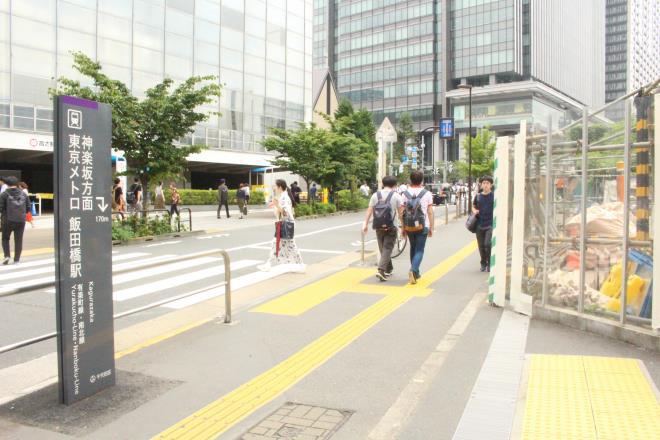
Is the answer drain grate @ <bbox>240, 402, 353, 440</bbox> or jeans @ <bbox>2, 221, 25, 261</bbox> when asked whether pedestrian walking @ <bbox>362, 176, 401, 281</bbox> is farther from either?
jeans @ <bbox>2, 221, 25, 261</bbox>

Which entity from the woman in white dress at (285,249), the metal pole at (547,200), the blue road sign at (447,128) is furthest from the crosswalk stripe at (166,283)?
the blue road sign at (447,128)

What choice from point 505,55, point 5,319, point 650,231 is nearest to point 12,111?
point 5,319

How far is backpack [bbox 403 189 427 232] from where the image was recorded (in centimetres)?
888

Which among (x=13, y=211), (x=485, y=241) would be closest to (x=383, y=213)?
(x=485, y=241)

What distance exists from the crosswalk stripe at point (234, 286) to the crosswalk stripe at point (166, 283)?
0.66 meters

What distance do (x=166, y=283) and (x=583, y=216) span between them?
255 inches

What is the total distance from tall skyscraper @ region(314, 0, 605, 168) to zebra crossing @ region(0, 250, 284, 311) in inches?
2743

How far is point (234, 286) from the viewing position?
9375mm

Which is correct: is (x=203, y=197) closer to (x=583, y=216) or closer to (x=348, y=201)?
(x=348, y=201)

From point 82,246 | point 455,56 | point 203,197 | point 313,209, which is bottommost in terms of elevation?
point 82,246

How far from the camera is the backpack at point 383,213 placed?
916 centimetres

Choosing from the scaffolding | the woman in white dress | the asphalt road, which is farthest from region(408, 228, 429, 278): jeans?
the asphalt road

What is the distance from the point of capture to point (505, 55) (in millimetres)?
80375

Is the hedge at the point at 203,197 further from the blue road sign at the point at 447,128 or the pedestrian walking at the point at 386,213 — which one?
the pedestrian walking at the point at 386,213
